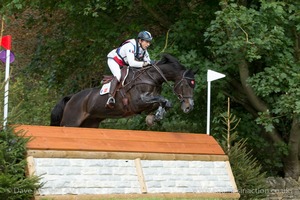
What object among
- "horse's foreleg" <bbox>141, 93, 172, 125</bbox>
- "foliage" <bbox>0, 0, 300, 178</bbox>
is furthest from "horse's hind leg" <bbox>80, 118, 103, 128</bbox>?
"horse's foreleg" <bbox>141, 93, 172, 125</bbox>

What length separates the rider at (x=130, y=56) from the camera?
405 inches

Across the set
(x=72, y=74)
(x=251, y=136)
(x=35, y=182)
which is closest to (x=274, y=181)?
(x=251, y=136)

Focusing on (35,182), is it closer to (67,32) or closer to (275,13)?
(275,13)

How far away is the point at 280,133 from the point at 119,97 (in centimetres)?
518

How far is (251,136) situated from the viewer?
45.5ft

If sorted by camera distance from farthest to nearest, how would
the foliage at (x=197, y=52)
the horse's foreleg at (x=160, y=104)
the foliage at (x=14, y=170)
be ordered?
the foliage at (x=197, y=52) → the horse's foreleg at (x=160, y=104) → the foliage at (x=14, y=170)

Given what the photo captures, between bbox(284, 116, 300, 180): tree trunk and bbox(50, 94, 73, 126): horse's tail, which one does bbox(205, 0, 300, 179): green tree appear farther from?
bbox(50, 94, 73, 126): horse's tail

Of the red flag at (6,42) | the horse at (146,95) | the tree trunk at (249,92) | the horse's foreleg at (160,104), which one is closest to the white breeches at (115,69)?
the horse at (146,95)

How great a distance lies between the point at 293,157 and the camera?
1395 cm

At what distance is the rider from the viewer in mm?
10297

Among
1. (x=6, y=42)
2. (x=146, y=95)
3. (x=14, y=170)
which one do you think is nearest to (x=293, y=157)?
(x=146, y=95)

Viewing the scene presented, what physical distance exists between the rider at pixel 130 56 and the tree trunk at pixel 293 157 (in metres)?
4.44

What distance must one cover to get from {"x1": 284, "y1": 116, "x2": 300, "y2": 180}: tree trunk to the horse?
4.18 m

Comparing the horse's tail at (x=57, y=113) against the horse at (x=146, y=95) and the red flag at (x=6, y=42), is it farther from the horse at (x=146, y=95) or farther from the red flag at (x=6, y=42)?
the red flag at (x=6, y=42)
